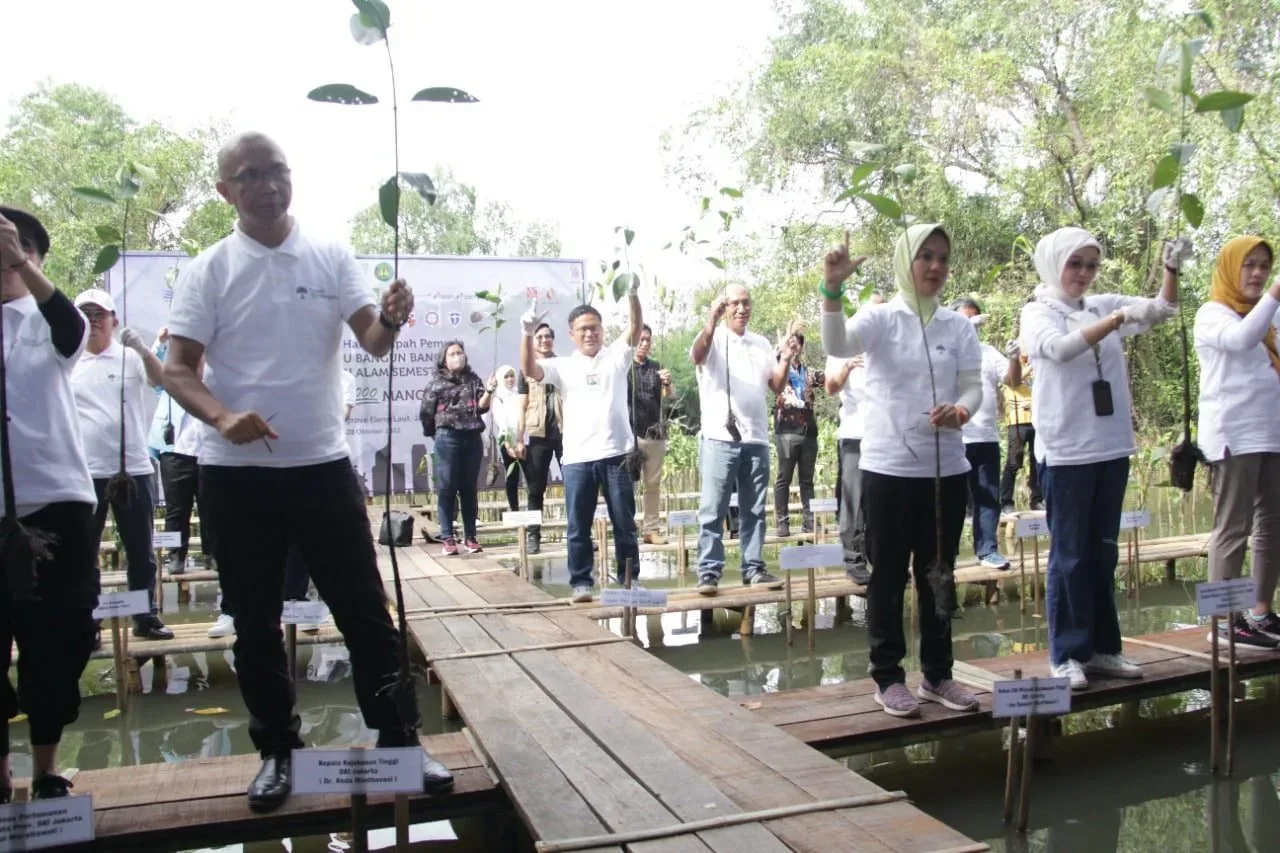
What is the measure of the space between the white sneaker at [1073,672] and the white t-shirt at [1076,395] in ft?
2.39

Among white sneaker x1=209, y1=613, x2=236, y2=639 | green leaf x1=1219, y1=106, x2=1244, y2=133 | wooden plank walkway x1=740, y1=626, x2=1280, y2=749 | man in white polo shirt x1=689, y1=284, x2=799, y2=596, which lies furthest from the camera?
man in white polo shirt x1=689, y1=284, x2=799, y2=596

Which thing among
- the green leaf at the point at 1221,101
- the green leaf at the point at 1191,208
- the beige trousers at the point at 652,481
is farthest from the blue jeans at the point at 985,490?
the green leaf at the point at 1221,101

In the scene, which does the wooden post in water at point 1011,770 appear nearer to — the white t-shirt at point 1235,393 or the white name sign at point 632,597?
the white t-shirt at point 1235,393

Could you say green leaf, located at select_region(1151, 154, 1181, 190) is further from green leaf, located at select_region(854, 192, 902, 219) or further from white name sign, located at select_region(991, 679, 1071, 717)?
white name sign, located at select_region(991, 679, 1071, 717)

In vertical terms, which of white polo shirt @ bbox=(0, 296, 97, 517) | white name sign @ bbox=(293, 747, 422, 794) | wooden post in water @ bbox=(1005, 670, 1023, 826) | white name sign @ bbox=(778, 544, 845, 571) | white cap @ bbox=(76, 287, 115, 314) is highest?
white cap @ bbox=(76, 287, 115, 314)

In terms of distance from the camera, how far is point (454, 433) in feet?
23.5

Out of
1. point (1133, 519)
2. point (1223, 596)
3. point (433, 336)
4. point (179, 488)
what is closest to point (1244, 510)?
point (1223, 596)

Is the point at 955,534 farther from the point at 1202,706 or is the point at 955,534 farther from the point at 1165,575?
the point at 1165,575

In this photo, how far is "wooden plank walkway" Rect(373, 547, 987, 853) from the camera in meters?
2.39

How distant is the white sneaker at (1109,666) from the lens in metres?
3.76

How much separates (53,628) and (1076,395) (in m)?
3.14

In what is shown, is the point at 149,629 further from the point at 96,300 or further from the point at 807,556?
the point at 807,556

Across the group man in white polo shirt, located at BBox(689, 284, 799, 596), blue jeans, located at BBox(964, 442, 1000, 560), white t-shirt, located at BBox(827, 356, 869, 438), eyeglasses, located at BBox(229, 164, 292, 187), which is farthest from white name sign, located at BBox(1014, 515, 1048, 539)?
eyeglasses, located at BBox(229, 164, 292, 187)

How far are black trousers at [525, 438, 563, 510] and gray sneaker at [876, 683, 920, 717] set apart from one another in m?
4.63
